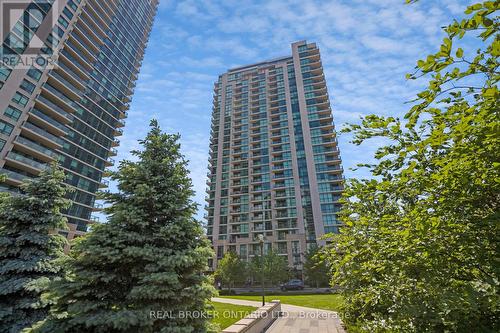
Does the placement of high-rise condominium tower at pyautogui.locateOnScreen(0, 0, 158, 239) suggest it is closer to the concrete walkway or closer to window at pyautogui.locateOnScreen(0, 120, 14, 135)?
window at pyautogui.locateOnScreen(0, 120, 14, 135)

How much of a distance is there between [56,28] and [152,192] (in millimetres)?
52581

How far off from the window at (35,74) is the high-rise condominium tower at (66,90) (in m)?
0.15

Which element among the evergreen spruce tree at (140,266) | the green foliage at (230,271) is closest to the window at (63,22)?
the green foliage at (230,271)

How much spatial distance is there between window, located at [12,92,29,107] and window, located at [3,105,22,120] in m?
1.24

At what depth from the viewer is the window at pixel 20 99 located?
3506cm

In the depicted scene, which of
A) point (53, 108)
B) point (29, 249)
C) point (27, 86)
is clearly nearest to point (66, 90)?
point (53, 108)

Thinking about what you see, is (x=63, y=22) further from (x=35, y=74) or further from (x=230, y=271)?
(x=230, y=271)

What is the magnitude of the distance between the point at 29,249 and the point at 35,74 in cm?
4183

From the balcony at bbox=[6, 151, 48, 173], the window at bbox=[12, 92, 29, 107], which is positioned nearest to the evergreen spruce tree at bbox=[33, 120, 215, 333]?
the balcony at bbox=[6, 151, 48, 173]

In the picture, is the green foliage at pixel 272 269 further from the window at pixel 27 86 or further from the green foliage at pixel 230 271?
the window at pixel 27 86

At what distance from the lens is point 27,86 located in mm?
36781

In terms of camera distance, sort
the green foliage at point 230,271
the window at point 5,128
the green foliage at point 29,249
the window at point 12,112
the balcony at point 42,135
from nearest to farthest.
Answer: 1. the green foliage at point 29,249
2. the window at point 5,128
3. the window at point 12,112
4. the balcony at point 42,135
5. the green foliage at point 230,271

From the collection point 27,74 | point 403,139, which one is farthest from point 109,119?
point 403,139

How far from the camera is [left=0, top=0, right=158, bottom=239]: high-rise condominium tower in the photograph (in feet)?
114
